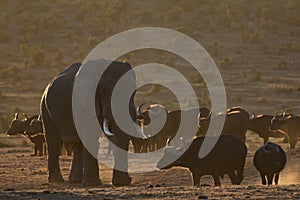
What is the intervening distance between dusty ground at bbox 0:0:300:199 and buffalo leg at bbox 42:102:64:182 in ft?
1.00

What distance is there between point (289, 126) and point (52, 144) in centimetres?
1177

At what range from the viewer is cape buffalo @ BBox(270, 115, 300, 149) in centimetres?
2997

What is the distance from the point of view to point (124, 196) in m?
13.8

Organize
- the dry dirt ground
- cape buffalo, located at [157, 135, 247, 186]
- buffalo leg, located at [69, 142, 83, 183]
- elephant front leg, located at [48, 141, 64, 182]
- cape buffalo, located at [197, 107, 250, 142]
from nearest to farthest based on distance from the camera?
1. the dry dirt ground
2. cape buffalo, located at [157, 135, 247, 186]
3. buffalo leg, located at [69, 142, 83, 183]
4. elephant front leg, located at [48, 141, 64, 182]
5. cape buffalo, located at [197, 107, 250, 142]

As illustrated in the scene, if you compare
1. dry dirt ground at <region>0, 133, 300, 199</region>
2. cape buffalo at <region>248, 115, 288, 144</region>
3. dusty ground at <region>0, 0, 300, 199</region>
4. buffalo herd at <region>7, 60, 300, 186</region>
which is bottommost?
dry dirt ground at <region>0, 133, 300, 199</region>

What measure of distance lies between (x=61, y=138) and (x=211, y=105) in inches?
913

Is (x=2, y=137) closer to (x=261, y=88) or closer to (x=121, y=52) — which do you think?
(x=261, y=88)

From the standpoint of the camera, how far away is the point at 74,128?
19375 mm

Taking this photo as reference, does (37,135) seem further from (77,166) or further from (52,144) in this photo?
(77,166)

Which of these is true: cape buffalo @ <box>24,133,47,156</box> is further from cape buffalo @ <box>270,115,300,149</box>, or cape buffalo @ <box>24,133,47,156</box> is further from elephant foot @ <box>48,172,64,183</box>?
elephant foot @ <box>48,172,64,183</box>

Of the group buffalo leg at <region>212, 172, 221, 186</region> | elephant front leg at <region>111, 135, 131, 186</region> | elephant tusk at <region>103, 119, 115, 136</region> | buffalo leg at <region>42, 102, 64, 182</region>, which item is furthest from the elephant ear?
buffalo leg at <region>212, 172, 221, 186</region>

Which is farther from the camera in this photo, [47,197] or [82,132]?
[82,132]

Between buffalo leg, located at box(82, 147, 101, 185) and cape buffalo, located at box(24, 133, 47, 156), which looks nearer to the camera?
buffalo leg, located at box(82, 147, 101, 185)

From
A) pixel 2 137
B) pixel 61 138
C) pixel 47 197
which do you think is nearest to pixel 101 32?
pixel 2 137
